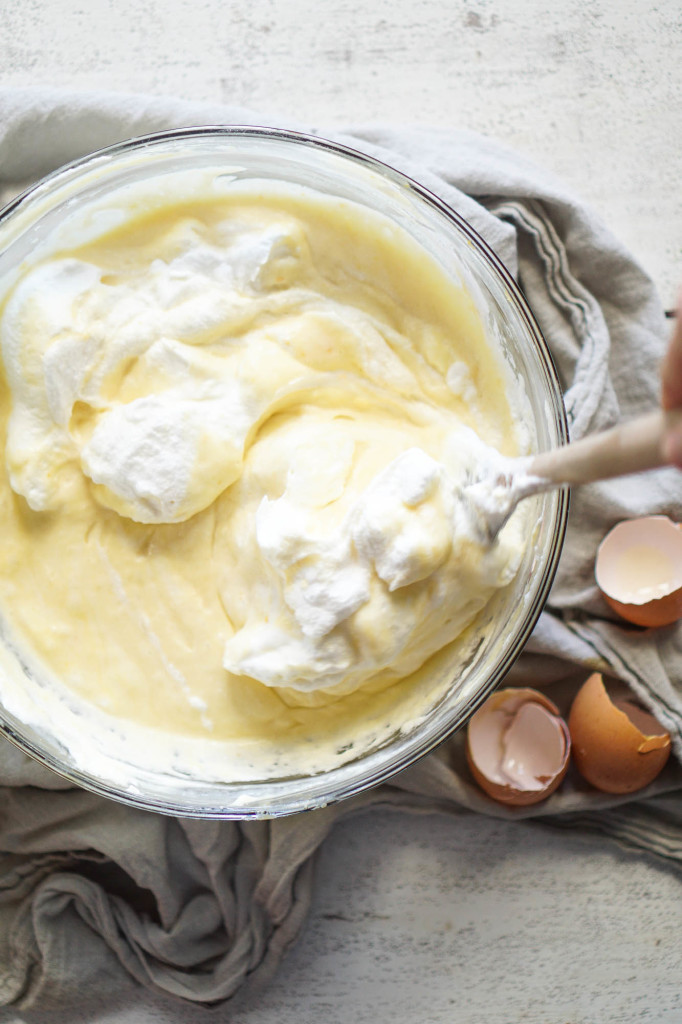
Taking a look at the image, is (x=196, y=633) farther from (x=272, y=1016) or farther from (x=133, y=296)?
(x=272, y=1016)

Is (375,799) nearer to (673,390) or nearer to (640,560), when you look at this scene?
(640,560)

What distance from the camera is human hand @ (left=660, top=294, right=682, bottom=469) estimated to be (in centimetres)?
79

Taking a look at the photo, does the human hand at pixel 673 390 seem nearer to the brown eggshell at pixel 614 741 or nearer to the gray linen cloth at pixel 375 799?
the gray linen cloth at pixel 375 799

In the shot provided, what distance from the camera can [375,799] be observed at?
167 cm

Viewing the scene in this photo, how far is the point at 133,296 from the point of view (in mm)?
1472

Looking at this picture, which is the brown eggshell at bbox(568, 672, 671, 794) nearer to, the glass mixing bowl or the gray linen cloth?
the gray linen cloth

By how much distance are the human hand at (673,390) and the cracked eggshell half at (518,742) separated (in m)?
0.95

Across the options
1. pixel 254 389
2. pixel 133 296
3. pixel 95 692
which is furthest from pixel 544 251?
pixel 95 692

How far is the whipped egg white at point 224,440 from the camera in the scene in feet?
4.46

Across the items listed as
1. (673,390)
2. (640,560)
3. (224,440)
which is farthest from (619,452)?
(640,560)

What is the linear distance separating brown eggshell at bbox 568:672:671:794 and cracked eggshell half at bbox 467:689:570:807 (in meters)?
0.04

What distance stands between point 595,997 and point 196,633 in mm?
1192

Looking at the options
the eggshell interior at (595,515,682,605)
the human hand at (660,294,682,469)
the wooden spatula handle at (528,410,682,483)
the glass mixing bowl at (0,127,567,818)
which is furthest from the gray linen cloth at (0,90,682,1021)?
the human hand at (660,294,682,469)

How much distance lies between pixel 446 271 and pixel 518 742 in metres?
0.95
